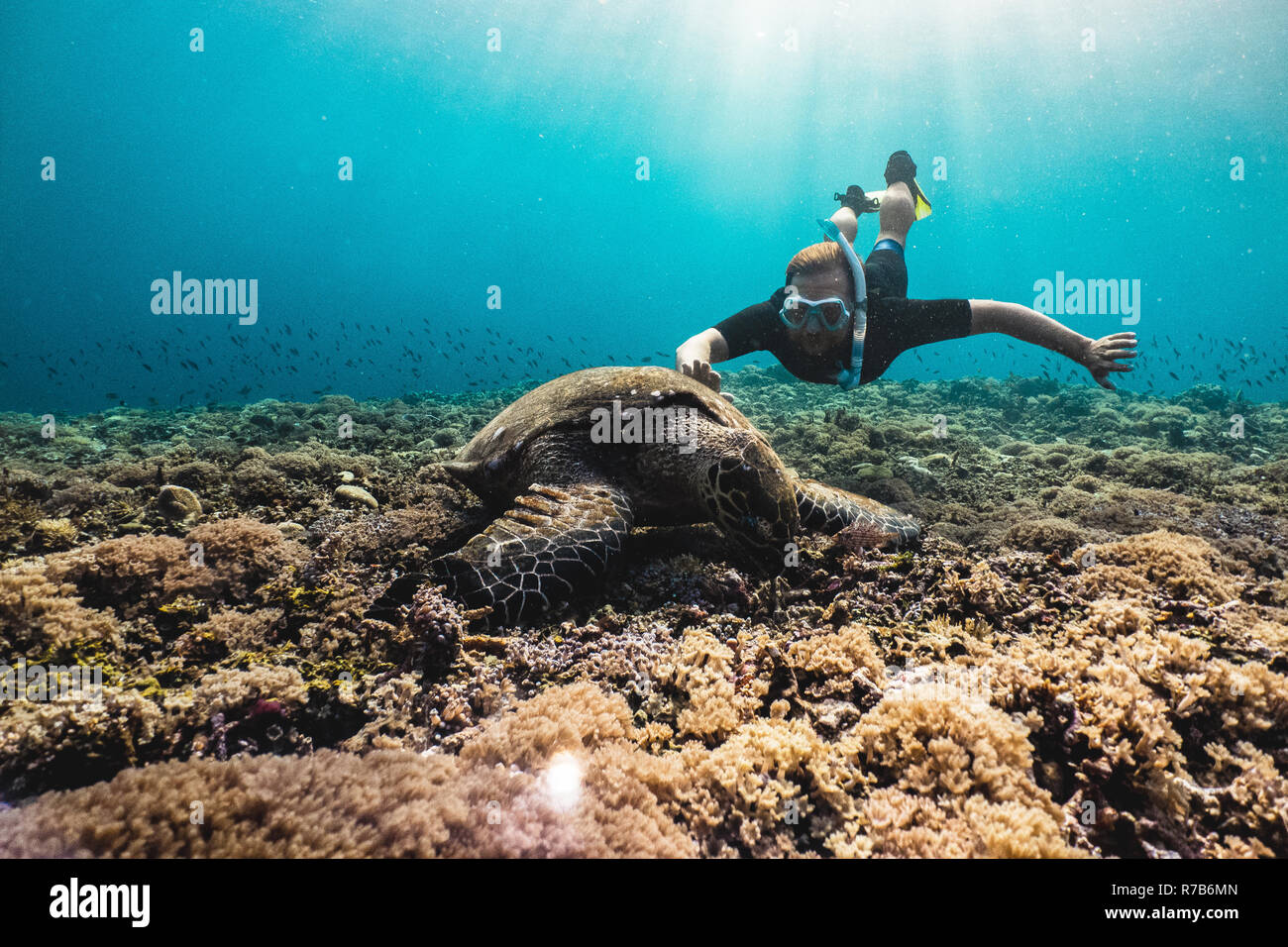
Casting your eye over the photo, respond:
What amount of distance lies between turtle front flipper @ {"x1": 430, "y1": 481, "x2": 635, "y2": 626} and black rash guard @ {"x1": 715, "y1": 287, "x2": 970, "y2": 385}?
2.99 m

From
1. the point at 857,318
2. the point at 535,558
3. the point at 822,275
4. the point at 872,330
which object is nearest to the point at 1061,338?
the point at 872,330

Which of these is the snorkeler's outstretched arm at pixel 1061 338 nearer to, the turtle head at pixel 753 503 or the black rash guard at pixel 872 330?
the black rash guard at pixel 872 330

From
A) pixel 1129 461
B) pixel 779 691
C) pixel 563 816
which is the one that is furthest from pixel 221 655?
pixel 1129 461

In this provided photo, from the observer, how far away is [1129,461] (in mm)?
7223

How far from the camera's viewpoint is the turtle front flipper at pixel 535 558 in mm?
3105

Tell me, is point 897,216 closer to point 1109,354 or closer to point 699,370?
point 1109,354

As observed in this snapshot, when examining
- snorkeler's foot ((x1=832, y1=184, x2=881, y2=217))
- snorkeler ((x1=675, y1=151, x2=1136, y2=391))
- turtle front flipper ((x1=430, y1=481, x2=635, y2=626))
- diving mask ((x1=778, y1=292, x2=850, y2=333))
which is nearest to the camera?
turtle front flipper ((x1=430, y1=481, x2=635, y2=626))

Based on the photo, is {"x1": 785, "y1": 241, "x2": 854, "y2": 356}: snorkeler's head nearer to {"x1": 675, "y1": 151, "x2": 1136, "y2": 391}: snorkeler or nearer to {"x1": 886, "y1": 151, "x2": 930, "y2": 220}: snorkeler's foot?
{"x1": 675, "y1": 151, "x2": 1136, "y2": 391}: snorkeler

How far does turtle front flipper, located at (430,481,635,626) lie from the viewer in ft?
10.2

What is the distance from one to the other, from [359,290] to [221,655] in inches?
6867

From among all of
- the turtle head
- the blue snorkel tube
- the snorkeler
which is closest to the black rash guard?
the snorkeler

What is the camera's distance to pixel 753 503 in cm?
362

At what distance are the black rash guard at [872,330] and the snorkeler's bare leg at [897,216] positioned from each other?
2643 millimetres
